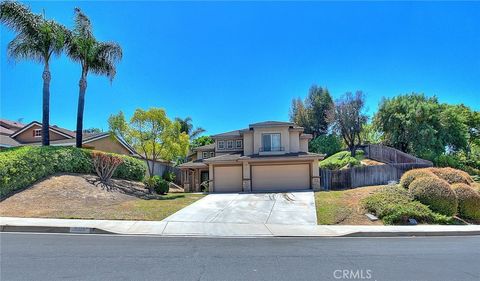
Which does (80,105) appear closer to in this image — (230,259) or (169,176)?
(169,176)

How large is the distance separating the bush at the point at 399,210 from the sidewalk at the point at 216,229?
744 mm

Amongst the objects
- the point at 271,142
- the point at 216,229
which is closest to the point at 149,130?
the point at 271,142

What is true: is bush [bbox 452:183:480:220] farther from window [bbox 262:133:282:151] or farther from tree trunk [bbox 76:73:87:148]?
tree trunk [bbox 76:73:87:148]

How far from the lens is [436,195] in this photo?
48.9ft

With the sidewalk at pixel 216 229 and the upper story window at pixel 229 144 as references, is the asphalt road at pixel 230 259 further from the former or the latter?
the upper story window at pixel 229 144

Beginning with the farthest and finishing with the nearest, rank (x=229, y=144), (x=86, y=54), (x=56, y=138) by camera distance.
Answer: (x=56, y=138) < (x=229, y=144) < (x=86, y=54)

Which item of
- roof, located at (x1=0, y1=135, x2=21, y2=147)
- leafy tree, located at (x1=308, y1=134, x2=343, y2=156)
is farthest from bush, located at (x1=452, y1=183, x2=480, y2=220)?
roof, located at (x1=0, y1=135, x2=21, y2=147)

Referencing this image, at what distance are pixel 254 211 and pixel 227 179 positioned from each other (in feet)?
40.2

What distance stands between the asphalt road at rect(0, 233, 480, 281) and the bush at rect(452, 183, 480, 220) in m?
5.44

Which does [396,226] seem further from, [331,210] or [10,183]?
[10,183]

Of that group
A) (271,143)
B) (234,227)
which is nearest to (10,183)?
(234,227)

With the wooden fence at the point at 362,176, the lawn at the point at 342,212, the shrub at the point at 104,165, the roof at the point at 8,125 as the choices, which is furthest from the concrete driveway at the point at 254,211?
the roof at the point at 8,125

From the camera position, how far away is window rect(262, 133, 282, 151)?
29.3m

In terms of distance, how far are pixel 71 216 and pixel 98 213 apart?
1.10 metres
